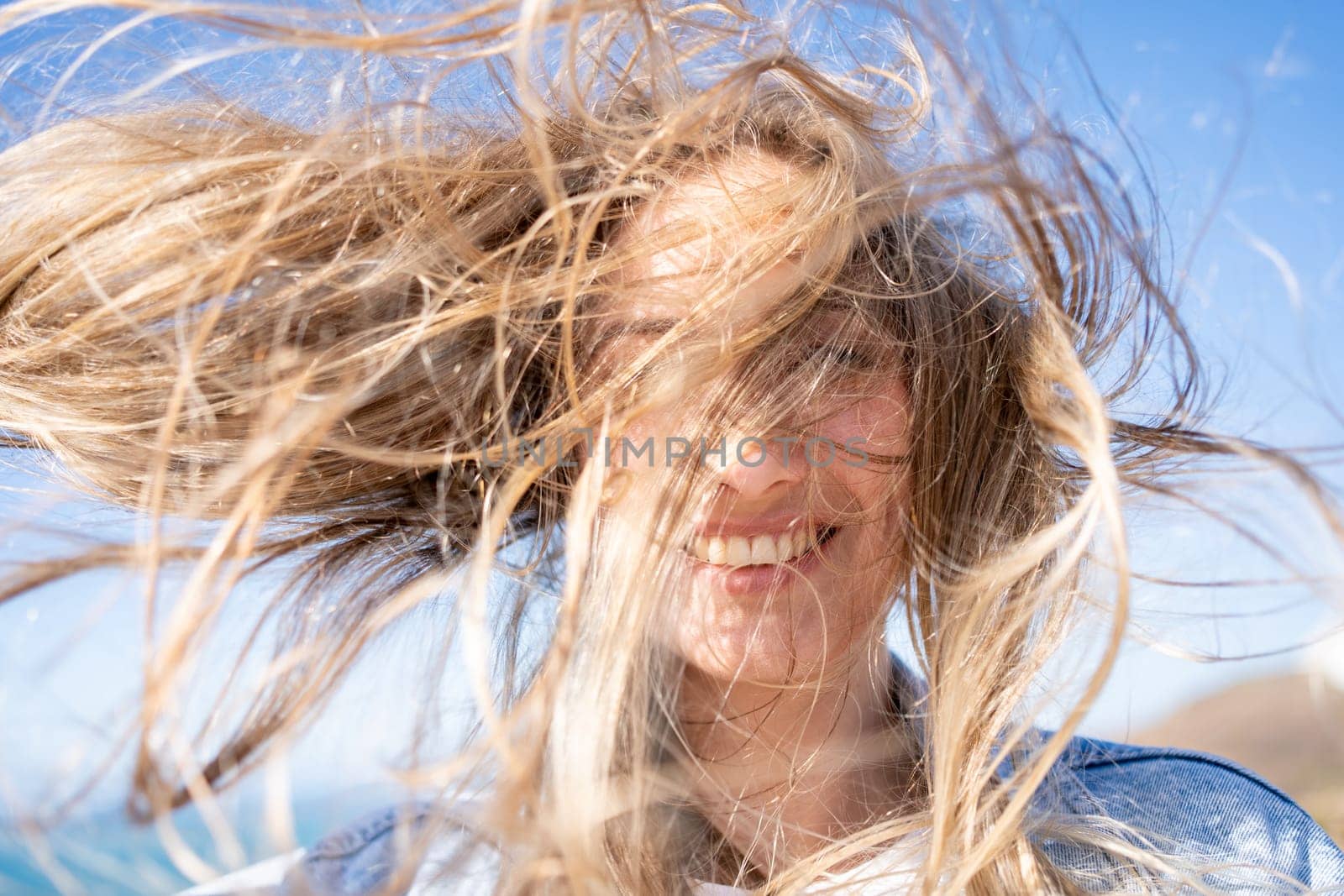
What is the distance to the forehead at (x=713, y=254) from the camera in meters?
1.16

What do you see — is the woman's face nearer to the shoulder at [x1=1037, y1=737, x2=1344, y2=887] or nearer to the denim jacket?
the denim jacket

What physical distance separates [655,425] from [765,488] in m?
0.17

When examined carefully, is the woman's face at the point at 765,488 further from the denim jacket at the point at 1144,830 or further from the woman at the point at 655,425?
the denim jacket at the point at 1144,830

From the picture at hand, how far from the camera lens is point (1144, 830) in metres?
1.41

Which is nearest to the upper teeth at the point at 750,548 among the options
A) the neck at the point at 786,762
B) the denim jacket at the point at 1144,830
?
the neck at the point at 786,762

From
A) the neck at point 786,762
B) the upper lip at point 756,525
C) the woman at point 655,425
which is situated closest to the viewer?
the woman at point 655,425

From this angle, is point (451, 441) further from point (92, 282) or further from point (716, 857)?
point (716, 857)

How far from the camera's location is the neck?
1.33 metres

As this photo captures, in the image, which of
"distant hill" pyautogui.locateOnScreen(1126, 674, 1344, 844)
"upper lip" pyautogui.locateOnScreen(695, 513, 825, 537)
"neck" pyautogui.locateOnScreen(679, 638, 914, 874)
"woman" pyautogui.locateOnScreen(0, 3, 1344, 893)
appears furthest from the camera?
"distant hill" pyautogui.locateOnScreen(1126, 674, 1344, 844)

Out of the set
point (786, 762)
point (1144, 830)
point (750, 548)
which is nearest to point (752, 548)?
point (750, 548)

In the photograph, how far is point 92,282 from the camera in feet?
3.34

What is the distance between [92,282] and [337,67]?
17.2 inches

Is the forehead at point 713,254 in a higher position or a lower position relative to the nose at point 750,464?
higher

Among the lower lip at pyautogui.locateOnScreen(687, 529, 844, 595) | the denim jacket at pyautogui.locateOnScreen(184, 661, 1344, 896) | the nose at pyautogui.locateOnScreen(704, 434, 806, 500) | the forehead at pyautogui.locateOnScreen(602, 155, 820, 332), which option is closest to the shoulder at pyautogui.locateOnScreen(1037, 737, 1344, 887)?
the denim jacket at pyautogui.locateOnScreen(184, 661, 1344, 896)
